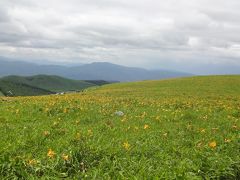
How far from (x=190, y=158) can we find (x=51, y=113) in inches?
323

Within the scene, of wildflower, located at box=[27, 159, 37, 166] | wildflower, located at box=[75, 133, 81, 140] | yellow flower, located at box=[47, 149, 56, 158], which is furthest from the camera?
wildflower, located at box=[75, 133, 81, 140]

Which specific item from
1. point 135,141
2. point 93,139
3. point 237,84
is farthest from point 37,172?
point 237,84

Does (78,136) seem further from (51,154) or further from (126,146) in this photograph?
(51,154)

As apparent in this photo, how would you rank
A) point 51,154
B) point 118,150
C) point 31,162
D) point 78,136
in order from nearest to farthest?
point 31,162
point 51,154
point 118,150
point 78,136

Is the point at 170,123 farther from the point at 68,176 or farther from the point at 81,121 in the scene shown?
the point at 68,176

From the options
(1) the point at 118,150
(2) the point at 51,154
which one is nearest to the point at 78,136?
(1) the point at 118,150

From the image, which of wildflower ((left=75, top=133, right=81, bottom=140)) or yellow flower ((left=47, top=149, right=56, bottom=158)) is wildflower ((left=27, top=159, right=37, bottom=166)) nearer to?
yellow flower ((left=47, top=149, right=56, bottom=158))

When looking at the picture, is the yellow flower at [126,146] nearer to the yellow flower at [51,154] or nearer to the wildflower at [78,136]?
the wildflower at [78,136]

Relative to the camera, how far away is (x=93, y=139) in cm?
1035

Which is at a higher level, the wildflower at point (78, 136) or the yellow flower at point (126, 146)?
the wildflower at point (78, 136)

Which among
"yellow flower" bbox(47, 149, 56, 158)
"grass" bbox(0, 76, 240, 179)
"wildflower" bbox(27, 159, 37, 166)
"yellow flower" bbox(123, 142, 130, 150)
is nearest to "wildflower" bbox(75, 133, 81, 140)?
"grass" bbox(0, 76, 240, 179)

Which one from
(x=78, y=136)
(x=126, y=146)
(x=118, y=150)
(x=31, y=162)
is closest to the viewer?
(x=31, y=162)

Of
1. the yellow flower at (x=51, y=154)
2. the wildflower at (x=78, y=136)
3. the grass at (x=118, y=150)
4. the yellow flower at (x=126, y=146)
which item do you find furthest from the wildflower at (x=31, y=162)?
the yellow flower at (x=126, y=146)

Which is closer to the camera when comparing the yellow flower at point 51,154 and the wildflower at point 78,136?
the yellow flower at point 51,154
